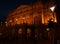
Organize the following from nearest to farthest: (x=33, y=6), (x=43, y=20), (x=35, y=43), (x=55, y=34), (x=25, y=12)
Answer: (x=55, y=34)
(x=35, y=43)
(x=43, y=20)
(x=33, y=6)
(x=25, y=12)

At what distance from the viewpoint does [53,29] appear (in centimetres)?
1282

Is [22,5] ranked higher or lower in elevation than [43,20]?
higher

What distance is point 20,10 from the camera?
57750mm

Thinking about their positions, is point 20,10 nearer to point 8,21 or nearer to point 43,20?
point 8,21

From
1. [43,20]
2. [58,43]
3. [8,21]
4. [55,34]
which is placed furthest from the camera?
[8,21]

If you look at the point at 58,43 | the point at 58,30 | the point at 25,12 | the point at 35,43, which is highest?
the point at 25,12

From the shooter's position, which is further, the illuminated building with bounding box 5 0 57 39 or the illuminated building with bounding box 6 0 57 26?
→ the illuminated building with bounding box 6 0 57 26

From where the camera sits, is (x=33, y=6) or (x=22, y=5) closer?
(x=33, y=6)

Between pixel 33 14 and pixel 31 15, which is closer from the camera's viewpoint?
pixel 33 14

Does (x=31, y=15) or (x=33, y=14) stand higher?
(x=33, y=14)

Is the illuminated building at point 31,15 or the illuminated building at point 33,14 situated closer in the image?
the illuminated building at point 31,15

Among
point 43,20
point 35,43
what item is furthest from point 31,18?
point 35,43

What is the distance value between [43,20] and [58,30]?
116 ft

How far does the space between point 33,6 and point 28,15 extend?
372 centimetres
